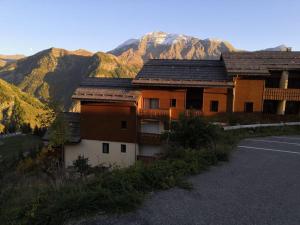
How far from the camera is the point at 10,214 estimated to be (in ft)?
19.7

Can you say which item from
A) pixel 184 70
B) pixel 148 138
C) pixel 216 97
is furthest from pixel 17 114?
pixel 216 97

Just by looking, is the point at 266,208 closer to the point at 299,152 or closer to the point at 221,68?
the point at 299,152

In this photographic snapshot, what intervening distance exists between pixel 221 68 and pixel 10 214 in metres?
23.4

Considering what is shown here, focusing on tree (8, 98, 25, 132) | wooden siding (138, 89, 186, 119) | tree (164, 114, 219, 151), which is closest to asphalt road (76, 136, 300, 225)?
tree (164, 114, 219, 151)

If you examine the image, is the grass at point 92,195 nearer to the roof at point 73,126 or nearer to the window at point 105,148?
the window at point 105,148

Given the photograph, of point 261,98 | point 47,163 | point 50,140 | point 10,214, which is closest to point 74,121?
point 50,140

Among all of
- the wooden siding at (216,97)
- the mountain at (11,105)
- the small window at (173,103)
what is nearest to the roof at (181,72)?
the wooden siding at (216,97)

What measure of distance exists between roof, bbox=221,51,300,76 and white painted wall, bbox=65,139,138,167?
1215cm

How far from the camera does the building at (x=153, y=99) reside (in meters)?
23.6

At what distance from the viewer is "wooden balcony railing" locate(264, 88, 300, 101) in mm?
25422

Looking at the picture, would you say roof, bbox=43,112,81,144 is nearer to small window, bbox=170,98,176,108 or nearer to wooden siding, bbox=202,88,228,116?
small window, bbox=170,98,176,108

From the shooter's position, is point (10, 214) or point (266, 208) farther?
point (266, 208)

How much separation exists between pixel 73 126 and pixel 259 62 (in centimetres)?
2034

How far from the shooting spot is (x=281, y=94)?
2558 cm
